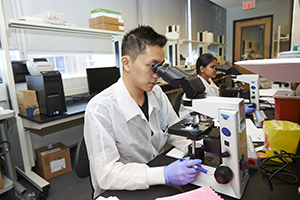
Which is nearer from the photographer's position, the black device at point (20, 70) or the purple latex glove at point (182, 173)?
the purple latex glove at point (182, 173)

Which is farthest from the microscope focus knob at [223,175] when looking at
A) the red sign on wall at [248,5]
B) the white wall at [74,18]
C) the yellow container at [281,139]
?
the red sign on wall at [248,5]

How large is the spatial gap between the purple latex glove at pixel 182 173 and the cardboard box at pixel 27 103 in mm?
1693

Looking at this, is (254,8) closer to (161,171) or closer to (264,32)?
(264,32)

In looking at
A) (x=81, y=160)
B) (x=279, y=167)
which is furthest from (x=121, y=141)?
(x=279, y=167)

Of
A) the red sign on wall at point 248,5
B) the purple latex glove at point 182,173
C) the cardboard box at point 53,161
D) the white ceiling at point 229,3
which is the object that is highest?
the white ceiling at point 229,3

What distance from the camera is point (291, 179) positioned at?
75 cm

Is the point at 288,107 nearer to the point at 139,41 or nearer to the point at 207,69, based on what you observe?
the point at 139,41

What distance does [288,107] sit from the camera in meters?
1.19

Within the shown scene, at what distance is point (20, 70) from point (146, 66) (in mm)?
1776

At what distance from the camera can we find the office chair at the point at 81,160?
2.93ft

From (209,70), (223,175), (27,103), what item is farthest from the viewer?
(209,70)

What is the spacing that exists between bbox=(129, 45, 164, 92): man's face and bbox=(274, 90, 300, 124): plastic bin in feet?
2.61

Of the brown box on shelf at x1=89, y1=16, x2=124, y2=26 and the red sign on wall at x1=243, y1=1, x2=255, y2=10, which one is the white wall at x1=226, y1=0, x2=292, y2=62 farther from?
the brown box on shelf at x1=89, y1=16, x2=124, y2=26

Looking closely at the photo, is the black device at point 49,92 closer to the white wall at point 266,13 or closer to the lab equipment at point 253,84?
the lab equipment at point 253,84
